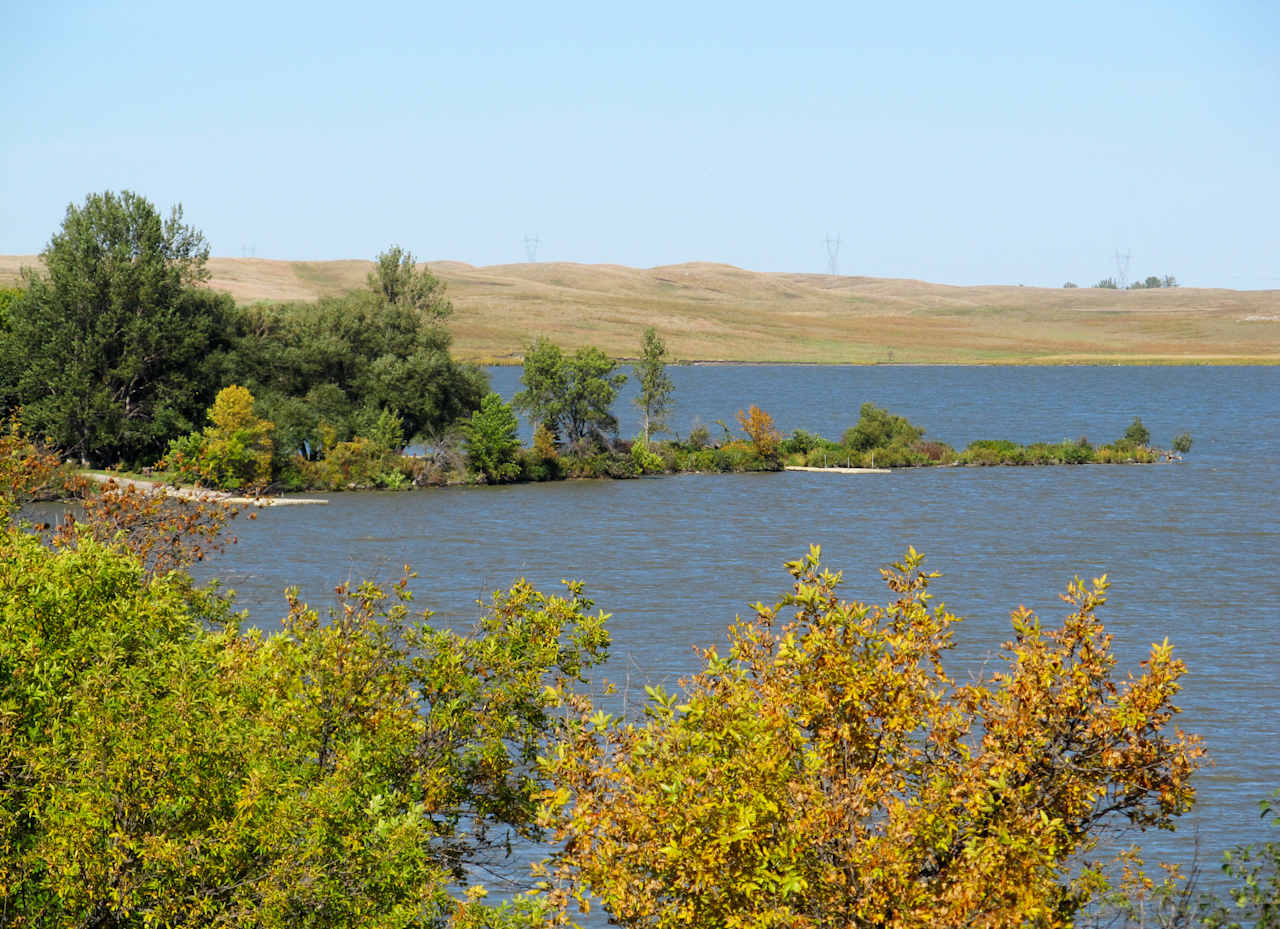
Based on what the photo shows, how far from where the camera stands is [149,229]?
8462 centimetres

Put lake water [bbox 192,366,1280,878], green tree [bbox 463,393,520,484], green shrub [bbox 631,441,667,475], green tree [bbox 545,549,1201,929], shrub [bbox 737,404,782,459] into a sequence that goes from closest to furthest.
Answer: green tree [bbox 545,549,1201,929], lake water [bbox 192,366,1280,878], green tree [bbox 463,393,520,484], green shrub [bbox 631,441,667,475], shrub [bbox 737,404,782,459]

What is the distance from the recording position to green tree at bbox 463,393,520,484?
8756 centimetres

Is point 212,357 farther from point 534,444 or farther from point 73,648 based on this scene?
point 73,648

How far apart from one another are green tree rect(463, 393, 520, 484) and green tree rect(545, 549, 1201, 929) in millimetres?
74492

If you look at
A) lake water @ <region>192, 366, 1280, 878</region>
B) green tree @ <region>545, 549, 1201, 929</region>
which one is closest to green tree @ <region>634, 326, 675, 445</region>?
lake water @ <region>192, 366, 1280, 878</region>

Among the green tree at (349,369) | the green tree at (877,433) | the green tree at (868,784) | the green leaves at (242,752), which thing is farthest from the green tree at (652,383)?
the green tree at (868,784)

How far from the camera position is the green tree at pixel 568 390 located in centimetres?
9019

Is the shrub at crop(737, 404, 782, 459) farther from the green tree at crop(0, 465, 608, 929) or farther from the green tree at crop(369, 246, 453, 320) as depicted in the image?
the green tree at crop(0, 465, 608, 929)

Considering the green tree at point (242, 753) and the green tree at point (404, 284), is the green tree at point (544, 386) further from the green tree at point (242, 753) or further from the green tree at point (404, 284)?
the green tree at point (242, 753)

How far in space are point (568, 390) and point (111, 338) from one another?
2640cm

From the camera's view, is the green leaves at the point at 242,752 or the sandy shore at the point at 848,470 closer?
→ the green leaves at the point at 242,752

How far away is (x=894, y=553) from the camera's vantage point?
63.8 m

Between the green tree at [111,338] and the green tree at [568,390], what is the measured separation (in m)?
19.2

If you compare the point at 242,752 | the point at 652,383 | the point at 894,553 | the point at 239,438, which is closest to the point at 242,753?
the point at 242,752
